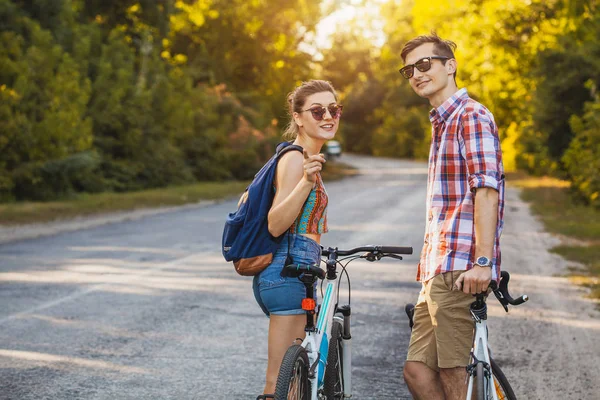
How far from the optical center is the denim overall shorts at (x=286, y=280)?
158 inches

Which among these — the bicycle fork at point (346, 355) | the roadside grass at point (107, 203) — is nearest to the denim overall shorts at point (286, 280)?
the bicycle fork at point (346, 355)

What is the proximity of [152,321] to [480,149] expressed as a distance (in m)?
5.19

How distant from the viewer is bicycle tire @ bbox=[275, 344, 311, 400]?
373 cm

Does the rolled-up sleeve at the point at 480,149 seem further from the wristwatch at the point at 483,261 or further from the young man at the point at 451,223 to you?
the wristwatch at the point at 483,261

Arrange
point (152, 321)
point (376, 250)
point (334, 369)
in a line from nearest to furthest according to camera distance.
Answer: point (376, 250), point (334, 369), point (152, 321)

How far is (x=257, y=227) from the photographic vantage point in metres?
3.94

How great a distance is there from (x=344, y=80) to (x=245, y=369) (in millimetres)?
81410

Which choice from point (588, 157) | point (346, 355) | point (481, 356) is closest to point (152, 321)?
point (346, 355)

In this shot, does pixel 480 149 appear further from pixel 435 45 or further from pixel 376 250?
pixel 376 250

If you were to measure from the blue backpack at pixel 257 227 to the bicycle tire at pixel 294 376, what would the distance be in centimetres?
42

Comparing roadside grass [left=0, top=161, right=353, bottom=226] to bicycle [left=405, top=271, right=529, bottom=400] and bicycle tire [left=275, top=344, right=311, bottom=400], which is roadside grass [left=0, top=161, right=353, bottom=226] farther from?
bicycle [left=405, top=271, right=529, bottom=400]

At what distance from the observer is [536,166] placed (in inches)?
1548

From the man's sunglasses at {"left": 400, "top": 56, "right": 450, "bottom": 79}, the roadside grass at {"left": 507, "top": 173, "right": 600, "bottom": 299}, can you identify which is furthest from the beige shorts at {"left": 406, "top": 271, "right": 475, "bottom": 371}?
the roadside grass at {"left": 507, "top": 173, "right": 600, "bottom": 299}

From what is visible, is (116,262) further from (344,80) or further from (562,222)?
(344,80)
